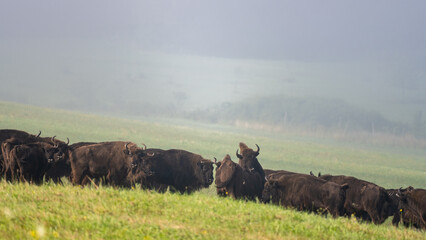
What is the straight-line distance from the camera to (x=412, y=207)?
16.8 metres

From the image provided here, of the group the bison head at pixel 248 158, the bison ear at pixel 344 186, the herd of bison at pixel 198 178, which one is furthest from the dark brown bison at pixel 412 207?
the bison head at pixel 248 158

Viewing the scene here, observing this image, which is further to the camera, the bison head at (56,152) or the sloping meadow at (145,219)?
the bison head at (56,152)

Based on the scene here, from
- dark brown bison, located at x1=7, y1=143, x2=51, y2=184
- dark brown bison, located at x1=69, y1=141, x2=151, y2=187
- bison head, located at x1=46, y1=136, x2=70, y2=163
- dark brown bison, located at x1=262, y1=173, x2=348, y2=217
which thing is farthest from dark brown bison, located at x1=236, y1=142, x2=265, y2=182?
dark brown bison, located at x1=7, y1=143, x2=51, y2=184

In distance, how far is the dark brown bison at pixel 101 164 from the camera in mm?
17125

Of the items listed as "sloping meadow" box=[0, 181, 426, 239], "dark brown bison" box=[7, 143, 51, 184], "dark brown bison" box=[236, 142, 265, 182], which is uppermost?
"dark brown bison" box=[236, 142, 265, 182]

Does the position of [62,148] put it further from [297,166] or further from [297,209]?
[297,166]

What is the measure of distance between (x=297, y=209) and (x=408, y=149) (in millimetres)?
119509

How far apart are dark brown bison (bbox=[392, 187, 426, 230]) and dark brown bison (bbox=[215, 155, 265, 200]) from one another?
4091 millimetres

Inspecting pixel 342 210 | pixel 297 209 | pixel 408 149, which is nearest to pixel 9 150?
pixel 297 209

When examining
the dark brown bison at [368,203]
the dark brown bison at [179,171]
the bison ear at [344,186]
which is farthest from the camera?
the dark brown bison at [179,171]

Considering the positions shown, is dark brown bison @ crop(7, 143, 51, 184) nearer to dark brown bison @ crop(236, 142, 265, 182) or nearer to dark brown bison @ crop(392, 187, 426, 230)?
dark brown bison @ crop(236, 142, 265, 182)

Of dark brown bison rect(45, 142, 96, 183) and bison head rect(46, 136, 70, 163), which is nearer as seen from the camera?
bison head rect(46, 136, 70, 163)

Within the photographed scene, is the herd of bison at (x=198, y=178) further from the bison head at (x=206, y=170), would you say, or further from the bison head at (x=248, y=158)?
the bison head at (x=248, y=158)

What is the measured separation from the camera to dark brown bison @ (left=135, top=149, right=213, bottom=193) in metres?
17.9
